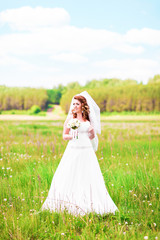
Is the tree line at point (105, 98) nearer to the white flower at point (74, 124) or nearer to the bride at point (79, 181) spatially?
the bride at point (79, 181)

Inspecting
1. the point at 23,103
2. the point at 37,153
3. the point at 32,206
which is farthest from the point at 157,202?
the point at 23,103

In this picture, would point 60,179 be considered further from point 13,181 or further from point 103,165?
point 103,165

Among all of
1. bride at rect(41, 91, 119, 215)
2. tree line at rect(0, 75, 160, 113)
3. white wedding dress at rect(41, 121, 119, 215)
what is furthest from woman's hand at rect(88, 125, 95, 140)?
tree line at rect(0, 75, 160, 113)

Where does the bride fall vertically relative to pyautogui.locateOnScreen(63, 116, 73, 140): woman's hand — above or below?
below

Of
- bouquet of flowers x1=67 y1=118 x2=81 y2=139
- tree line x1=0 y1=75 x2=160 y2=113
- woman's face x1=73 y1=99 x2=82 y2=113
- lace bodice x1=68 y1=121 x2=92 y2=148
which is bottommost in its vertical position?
lace bodice x1=68 y1=121 x2=92 y2=148

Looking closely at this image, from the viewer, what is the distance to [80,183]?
4547 mm

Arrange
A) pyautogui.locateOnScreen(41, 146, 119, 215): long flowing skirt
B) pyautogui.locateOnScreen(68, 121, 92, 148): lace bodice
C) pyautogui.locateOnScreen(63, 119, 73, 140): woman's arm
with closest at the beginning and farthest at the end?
1. pyautogui.locateOnScreen(41, 146, 119, 215): long flowing skirt
2. pyautogui.locateOnScreen(68, 121, 92, 148): lace bodice
3. pyautogui.locateOnScreen(63, 119, 73, 140): woman's arm

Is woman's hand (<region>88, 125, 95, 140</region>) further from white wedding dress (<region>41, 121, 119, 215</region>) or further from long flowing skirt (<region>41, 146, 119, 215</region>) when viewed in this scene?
long flowing skirt (<region>41, 146, 119, 215</region>)

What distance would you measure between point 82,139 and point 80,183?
2.80 feet

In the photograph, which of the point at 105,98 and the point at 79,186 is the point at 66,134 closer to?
the point at 79,186

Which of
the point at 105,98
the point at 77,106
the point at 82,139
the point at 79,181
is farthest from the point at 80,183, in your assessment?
the point at 105,98

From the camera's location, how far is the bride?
442cm

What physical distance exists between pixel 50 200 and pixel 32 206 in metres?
0.39

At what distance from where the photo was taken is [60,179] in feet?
15.3
